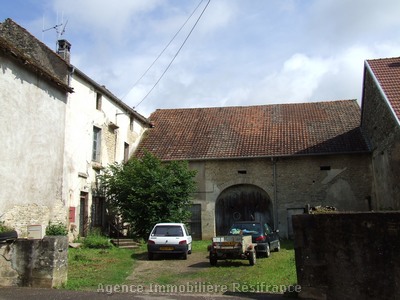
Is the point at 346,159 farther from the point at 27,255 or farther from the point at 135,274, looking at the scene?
the point at 27,255

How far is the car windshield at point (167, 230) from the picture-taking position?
1552 cm

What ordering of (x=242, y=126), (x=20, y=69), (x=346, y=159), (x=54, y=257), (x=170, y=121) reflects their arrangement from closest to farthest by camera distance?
(x=54, y=257), (x=20, y=69), (x=346, y=159), (x=242, y=126), (x=170, y=121)

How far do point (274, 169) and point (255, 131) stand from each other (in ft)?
10.5

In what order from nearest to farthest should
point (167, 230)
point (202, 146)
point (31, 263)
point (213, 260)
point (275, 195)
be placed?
1. point (31, 263)
2. point (213, 260)
3. point (167, 230)
4. point (275, 195)
5. point (202, 146)

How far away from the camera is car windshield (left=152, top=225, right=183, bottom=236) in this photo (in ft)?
50.9

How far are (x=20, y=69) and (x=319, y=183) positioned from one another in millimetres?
15303

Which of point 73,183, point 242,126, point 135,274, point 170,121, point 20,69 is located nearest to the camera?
point 135,274

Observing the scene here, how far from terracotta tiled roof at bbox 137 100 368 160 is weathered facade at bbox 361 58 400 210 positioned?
1647mm

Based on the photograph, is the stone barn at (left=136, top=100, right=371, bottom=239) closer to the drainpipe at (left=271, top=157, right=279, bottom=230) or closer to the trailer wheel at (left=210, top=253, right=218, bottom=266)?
the drainpipe at (left=271, top=157, right=279, bottom=230)

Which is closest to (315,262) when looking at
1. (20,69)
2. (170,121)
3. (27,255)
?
(27,255)

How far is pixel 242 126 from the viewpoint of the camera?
25.5m

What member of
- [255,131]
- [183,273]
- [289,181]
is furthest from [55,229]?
[255,131]

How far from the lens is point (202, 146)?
23828mm

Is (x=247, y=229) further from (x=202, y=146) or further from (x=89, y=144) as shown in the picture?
(x=202, y=146)
